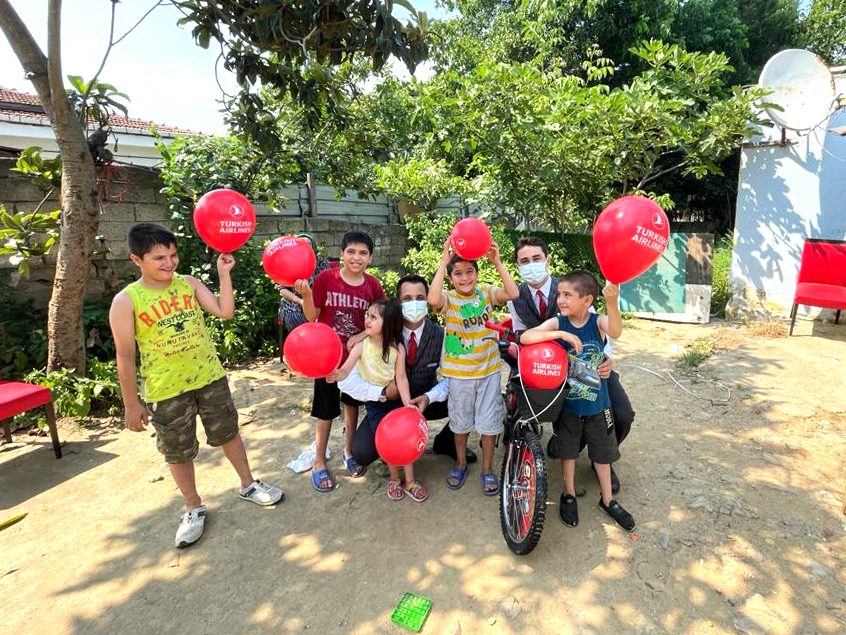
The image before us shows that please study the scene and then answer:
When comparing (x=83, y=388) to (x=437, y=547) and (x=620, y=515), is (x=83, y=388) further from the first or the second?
(x=620, y=515)

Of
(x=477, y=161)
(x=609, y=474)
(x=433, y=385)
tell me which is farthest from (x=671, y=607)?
(x=477, y=161)

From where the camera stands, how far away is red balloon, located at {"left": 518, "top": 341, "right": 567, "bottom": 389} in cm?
212

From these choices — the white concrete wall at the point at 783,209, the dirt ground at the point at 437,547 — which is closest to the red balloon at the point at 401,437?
the dirt ground at the point at 437,547

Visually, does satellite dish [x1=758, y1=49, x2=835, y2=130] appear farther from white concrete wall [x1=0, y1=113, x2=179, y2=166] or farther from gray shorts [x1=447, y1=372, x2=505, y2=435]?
white concrete wall [x1=0, y1=113, x2=179, y2=166]

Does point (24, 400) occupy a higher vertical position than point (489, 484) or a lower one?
higher

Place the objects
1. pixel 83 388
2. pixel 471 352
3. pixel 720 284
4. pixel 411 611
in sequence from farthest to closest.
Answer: pixel 720 284, pixel 83 388, pixel 471 352, pixel 411 611

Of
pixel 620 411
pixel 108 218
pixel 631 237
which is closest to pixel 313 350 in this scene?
pixel 631 237

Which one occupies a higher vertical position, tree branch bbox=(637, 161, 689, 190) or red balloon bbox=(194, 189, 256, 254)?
tree branch bbox=(637, 161, 689, 190)

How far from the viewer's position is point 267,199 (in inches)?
253

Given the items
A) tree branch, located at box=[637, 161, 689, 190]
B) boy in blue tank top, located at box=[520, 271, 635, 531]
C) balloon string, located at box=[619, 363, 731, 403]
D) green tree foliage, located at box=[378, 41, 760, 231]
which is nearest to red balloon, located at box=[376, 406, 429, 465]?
boy in blue tank top, located at box=[520, 271, 635, 531]

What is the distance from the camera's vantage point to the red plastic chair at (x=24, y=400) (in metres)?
3.11

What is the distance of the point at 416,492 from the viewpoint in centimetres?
275

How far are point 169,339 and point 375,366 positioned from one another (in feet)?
3.66

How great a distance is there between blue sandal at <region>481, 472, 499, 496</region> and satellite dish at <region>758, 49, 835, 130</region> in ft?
20.1
